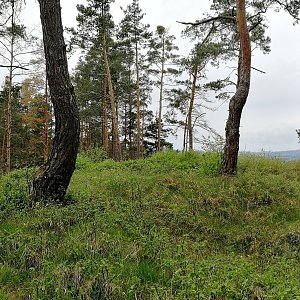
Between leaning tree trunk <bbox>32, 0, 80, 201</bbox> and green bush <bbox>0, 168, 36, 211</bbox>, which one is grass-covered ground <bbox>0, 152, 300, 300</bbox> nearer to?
green bush <bbox>0, 168, 36, 211</bbox>

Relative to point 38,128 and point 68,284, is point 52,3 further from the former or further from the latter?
point 38,128

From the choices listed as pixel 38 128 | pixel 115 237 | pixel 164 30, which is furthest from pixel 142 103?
pixel 115 237

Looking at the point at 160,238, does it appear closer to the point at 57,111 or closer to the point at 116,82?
the point at 57,111

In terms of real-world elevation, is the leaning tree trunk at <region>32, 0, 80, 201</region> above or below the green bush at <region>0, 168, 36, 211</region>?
above

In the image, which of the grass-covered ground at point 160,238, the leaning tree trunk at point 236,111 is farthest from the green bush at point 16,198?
the leaning tree trunk at point 236,111

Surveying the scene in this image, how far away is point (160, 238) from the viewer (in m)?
4.61

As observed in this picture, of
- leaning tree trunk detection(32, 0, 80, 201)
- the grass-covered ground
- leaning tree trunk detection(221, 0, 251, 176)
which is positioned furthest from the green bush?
leaning tree trunk detection(221, 0, 251, 176)

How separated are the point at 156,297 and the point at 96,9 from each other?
65.6 feet

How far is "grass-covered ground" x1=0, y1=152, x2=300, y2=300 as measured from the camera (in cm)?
316

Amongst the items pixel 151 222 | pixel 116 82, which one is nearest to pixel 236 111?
pixel 151 222

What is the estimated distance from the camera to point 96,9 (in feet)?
66.8

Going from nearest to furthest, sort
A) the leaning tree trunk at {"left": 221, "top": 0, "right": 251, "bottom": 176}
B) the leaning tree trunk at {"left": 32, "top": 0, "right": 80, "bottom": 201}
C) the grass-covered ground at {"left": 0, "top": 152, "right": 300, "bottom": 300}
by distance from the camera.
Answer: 1. the grass-covered ground at {"left": 0, "top": 152, "right": 300, "bottom": 300}
2. the leaning tree trunk at {"left": 32, "top": 0, "right": 80, "bottom": 201}
3. the leaning tree trunk at {"left": 221, "top": 0, "right": 251, "bottom": 176}

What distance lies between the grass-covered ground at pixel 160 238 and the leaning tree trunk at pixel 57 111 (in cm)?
41

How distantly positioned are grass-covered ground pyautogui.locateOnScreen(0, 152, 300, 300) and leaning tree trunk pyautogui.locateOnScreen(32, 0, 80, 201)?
412 millimetres
